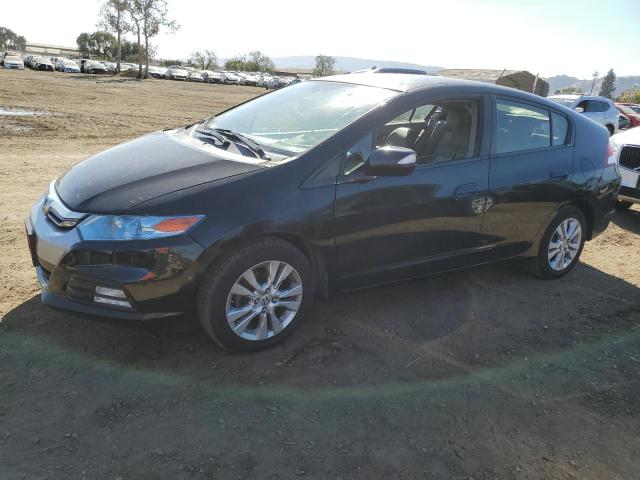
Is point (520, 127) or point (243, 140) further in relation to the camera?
point (520, 127)

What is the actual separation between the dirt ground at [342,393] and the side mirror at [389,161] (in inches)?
45.3

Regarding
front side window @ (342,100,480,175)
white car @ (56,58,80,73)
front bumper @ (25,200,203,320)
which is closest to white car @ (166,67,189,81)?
white car @ (56,58,80,73)

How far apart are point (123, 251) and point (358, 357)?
62.7 inches

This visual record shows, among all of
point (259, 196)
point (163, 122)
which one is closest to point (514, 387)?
point (259, 196)

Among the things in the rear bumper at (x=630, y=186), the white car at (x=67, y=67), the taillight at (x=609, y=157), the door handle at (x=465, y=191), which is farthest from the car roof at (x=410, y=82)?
the white car at (x=67, y=67)

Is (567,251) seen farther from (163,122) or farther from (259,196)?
(163,122)

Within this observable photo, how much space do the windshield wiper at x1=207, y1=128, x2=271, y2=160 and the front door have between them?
22.2 inches

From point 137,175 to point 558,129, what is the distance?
3547mm

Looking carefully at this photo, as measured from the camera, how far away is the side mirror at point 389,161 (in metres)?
3.38

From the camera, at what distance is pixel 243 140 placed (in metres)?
3.71

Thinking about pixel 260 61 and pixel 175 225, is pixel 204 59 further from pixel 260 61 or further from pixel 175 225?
pixel 175 225

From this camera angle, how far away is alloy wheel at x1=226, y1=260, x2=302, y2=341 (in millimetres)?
3160

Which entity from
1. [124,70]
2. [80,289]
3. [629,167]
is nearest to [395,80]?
[80,289]

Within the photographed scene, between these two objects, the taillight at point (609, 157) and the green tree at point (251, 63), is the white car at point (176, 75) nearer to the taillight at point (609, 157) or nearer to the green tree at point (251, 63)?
the green tree at point (251, 63)
